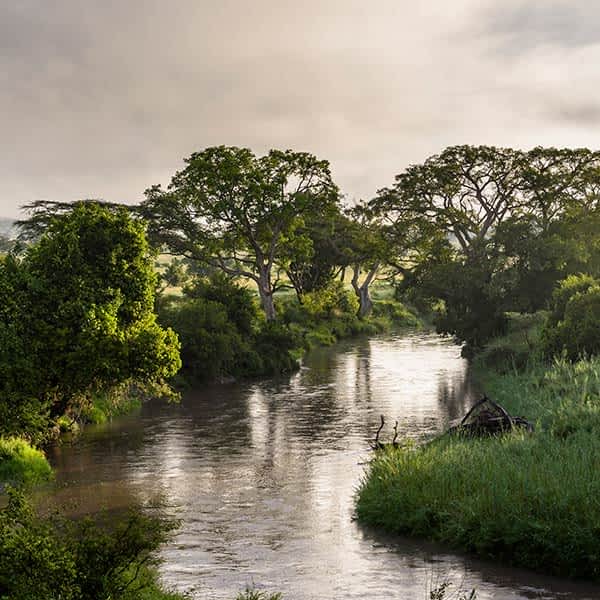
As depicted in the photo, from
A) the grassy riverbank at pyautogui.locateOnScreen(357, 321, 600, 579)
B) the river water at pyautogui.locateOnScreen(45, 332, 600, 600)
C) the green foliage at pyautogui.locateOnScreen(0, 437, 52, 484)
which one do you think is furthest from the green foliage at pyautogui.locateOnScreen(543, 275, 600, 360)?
the green foliage at pyautogui.locateOnScreen(0, 437, 52, 484)

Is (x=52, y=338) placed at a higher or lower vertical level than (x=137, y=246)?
lower

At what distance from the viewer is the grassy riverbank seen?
16891 mm

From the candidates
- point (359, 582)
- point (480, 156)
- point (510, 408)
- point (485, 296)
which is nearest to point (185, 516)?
point (359, 582)

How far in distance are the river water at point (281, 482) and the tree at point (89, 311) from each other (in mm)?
3289

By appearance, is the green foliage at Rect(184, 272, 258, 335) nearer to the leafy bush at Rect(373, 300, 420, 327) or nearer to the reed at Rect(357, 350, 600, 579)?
the reed at Rect(357, 350, 600, 579)

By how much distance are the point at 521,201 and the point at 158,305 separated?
3037cm

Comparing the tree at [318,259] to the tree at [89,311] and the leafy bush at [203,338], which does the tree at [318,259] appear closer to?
the leafy bush at [203,338]

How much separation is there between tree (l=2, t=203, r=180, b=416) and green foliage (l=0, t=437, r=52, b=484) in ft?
6.04

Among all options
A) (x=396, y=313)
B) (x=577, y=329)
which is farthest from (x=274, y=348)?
(x=396, y=313)

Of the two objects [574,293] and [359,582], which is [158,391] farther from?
[574,293]

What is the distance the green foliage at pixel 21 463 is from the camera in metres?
25.7

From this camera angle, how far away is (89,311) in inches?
1085

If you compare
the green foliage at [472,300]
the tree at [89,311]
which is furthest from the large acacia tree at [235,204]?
the tree at [89,311]

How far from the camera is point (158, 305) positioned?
49.0 m
